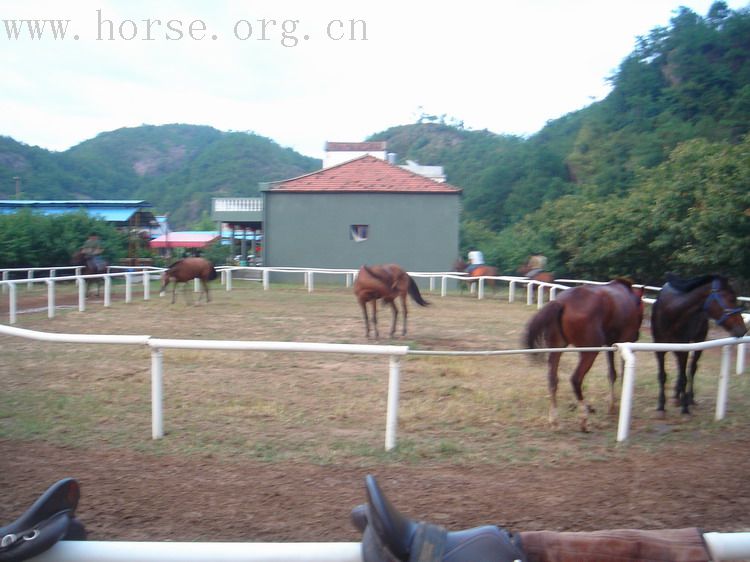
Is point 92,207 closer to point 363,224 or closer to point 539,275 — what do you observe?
point 363,224

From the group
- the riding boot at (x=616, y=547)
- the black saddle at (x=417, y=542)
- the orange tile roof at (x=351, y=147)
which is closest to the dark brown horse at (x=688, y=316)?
the riding boot at (x=616, y=547)

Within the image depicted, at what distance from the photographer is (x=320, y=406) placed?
6246 millimetres

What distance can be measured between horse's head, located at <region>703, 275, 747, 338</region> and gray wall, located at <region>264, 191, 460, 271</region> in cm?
2169

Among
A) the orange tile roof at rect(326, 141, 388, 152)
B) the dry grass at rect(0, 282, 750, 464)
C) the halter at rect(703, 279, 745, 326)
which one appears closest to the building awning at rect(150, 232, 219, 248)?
the orange tile roof at rect(326, 141, 388, 152)

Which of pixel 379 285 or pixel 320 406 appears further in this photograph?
pixel 379 285

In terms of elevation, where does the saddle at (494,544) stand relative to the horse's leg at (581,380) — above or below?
above

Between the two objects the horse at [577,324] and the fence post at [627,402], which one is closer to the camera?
the fence post at [627,402]

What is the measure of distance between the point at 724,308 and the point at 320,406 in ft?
13.5

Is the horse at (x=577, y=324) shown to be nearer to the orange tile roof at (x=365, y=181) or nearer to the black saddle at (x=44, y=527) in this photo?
the black saddle at (x=44, y=527)

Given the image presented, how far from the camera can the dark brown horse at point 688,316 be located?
6.39m

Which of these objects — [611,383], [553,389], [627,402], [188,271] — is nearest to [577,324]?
[553,389]

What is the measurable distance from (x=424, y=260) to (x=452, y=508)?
2485cm

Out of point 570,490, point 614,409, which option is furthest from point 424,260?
point 570,490

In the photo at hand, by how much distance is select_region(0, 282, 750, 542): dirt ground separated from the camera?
3.66 meters
